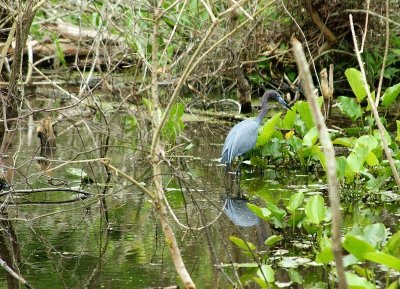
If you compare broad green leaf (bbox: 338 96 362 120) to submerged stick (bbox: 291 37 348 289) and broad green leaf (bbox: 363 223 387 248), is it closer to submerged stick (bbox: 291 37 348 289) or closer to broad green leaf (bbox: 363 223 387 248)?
broad green leaf (bbox: 363 223 387 248)

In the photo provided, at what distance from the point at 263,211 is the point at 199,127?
516 centimetres

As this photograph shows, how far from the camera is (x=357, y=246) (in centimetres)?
399

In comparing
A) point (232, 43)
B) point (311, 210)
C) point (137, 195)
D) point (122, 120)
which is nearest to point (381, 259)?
point (311, 210)

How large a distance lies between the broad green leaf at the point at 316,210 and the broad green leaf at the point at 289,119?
3117 mm

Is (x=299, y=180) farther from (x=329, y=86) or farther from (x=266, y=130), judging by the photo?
(x=329, y=86)

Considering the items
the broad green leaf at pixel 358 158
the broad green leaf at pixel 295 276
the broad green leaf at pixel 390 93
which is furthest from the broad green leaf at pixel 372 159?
the broad green leaf at pixel 295 276

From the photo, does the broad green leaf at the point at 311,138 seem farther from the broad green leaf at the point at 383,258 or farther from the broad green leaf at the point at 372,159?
the broad green leaf at the point at 383,258

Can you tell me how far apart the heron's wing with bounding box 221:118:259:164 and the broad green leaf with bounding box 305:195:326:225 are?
2.76 meters

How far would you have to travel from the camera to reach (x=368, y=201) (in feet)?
22.9

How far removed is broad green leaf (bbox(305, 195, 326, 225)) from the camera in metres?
5.38

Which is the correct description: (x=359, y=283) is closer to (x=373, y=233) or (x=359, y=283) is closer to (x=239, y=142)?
(x=373, y=233)

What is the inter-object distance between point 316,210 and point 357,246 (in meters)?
1.40

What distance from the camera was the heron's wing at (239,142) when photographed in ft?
26.7

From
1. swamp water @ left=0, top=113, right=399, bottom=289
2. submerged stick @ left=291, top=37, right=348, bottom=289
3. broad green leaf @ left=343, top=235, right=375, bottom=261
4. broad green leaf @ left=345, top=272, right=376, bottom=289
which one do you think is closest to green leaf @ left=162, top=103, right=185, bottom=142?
swamp water @ left=0, top=113, right=399, bottom=289
